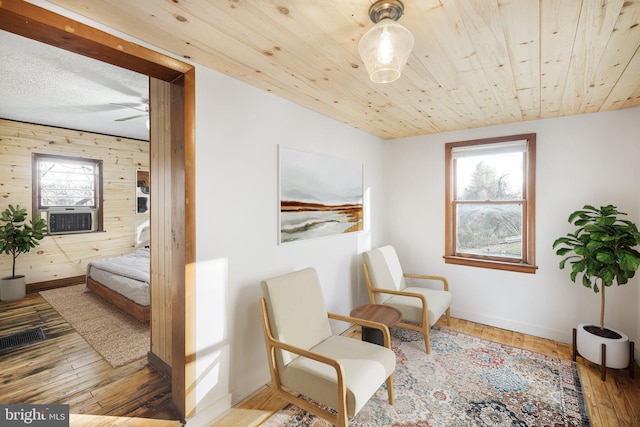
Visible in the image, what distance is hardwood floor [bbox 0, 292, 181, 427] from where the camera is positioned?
202cm

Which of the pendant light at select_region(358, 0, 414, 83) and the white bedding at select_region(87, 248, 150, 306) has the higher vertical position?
the pendant light at select_region(358, 0, 414, 83)

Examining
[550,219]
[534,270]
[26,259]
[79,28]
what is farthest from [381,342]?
[26,259]

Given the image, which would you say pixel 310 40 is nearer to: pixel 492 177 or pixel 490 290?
pixel 492 177

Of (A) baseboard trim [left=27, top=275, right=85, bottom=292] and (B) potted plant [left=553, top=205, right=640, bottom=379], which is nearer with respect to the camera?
(B) potted plant [left=553, top=205, right=640, bottom=379]

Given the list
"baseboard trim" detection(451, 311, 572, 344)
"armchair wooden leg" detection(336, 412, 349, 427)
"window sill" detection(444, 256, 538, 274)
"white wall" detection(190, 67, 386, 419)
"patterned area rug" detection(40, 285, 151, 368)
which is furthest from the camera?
"window sill" detection(444, 256, 538, 274)

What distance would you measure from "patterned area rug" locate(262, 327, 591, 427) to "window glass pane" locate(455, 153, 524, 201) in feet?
5.55

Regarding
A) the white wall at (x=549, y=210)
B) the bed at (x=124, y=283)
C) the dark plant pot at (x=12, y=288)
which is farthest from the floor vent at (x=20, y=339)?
the white wall at (x=549, y=210)

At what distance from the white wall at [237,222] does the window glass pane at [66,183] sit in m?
4.52

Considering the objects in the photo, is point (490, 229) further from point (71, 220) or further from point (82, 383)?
point (71, 220)

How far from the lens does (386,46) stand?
1.26 metres

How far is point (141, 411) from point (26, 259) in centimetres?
420

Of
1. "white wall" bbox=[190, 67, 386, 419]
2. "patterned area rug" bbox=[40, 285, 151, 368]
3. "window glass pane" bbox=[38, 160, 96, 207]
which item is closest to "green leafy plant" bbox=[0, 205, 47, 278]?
"window glass pane" bbox=[38, 160, 96, 207]

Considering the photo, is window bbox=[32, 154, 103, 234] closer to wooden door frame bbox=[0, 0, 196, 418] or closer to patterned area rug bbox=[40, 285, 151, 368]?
patterned area rug bbox=[40, 285, 151, 368]

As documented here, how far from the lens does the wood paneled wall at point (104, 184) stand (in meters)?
4.33
